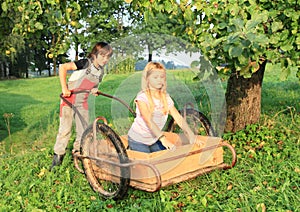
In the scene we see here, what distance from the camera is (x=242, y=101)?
7.02m

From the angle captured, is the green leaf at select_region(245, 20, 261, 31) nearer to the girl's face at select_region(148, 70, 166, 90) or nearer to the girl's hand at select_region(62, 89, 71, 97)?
the girl's face at select_region(148, 70, 166, 90)

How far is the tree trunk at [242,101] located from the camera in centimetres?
698

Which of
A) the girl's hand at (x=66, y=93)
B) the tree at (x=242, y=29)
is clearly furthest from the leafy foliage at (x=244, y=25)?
the girl's hand at (x=66, y=93)

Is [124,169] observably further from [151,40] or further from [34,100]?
[34,100]

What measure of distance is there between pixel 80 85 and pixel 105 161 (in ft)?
5.29

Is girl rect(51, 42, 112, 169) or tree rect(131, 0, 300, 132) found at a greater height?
tree rect(131, 0, 300, 132)

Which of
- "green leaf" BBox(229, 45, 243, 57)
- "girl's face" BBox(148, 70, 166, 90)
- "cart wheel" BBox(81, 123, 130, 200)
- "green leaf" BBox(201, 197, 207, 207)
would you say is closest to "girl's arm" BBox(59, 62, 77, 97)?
"cart wheel" BBox(81, 123, 130, 200)

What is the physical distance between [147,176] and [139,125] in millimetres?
730

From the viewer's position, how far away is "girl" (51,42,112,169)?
5223 mm

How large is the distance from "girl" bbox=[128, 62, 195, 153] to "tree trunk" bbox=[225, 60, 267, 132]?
8.00ft

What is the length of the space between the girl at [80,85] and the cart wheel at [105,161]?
0.54 m

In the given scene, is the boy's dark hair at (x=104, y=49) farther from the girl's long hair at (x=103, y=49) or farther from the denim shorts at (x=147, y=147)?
the denim shorts at (x=147, y=147)

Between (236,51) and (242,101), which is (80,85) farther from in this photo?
(242,101)

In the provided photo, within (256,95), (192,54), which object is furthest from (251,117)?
(192,54)
